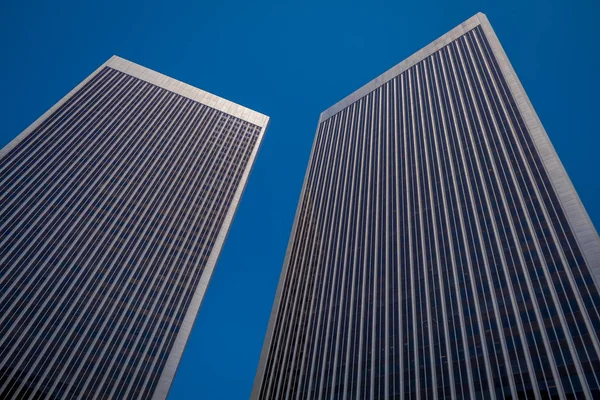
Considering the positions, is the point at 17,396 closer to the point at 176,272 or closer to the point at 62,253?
the point at 62,253

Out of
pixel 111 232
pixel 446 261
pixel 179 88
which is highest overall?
pixel 179 88

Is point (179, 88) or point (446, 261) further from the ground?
point (179, 88)

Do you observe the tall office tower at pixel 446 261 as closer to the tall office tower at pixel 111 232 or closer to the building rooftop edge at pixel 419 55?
the building rooftop edge at pixel 419 55

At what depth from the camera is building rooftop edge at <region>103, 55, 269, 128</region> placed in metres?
168

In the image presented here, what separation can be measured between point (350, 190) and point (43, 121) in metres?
88.0

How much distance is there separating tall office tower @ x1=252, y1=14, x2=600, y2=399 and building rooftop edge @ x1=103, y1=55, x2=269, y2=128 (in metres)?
53.1

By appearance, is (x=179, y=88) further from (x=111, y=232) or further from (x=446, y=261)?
(x=446, y=261)

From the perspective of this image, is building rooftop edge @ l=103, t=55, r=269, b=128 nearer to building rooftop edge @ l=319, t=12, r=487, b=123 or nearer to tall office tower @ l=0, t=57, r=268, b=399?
tall office tower @ l=0, t=57, r=268, b=399

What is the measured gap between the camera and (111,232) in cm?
11750

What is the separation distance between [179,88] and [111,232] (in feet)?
241

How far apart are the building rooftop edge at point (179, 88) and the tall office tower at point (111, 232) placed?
115 centimetres

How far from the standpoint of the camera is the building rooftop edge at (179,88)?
168 m

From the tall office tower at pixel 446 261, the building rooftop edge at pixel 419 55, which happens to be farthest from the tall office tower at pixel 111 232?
the building rooftop edge at pixel 419 55

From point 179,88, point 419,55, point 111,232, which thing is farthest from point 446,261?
point 179,88
